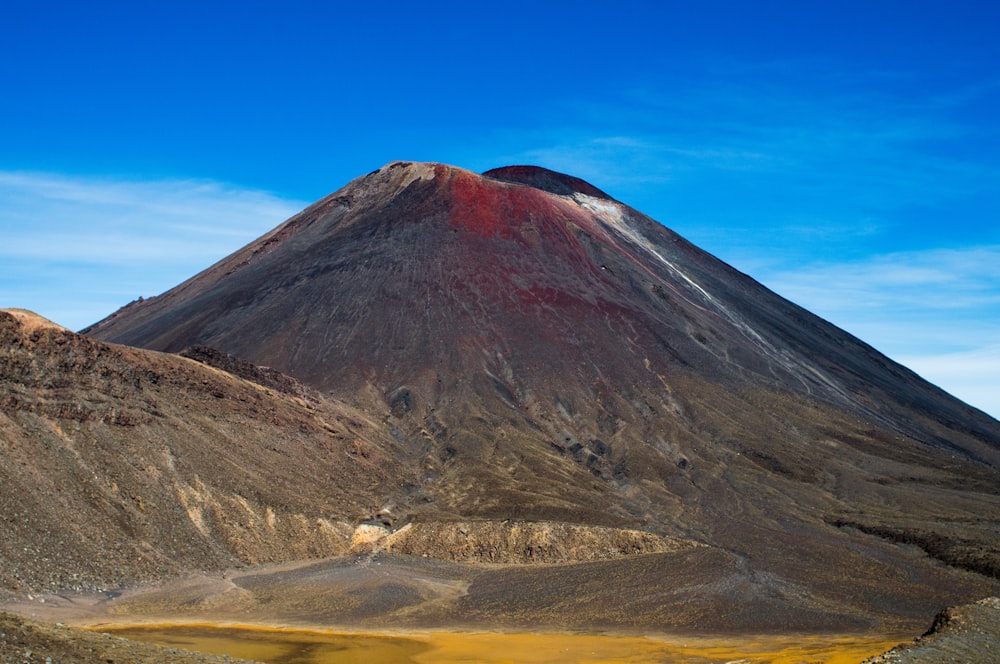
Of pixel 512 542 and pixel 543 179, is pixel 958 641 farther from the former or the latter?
pixel 543 179

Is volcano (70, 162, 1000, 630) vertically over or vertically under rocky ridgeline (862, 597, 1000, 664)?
over

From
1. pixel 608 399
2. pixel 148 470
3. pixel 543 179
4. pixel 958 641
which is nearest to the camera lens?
pixel 958 641

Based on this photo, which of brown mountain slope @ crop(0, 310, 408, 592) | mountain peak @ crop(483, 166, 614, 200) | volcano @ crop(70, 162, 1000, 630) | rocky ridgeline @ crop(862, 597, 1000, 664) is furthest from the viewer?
mountain peak @ crop(483, 166, 614, 200)

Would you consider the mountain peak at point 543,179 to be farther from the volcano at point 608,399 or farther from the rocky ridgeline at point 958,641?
the rocky ridgeline at point 958,641

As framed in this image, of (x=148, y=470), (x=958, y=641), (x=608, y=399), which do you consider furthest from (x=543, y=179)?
(x=958, y=641)

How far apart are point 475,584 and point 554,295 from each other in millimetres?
44429

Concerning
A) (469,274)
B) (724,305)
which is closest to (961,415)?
(724,305)

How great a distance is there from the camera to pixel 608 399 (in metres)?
77.1

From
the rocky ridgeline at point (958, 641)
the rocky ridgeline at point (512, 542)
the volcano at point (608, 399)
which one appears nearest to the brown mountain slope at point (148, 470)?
the rocky ridgeline at point (512, 542)

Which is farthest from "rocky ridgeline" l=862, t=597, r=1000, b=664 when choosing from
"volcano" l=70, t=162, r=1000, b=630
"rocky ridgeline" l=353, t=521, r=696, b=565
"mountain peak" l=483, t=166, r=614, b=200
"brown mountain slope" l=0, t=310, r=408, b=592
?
"mountain peak" l=483, t=166, r=614, b=200

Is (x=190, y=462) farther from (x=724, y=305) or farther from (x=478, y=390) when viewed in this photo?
(x=724, y=305)

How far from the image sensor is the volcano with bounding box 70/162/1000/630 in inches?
1938

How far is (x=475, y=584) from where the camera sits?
154ft

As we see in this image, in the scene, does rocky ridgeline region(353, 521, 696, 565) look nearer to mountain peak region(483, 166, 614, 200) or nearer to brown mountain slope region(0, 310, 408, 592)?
brown mountain slope region(0, 310, 408, 592)
